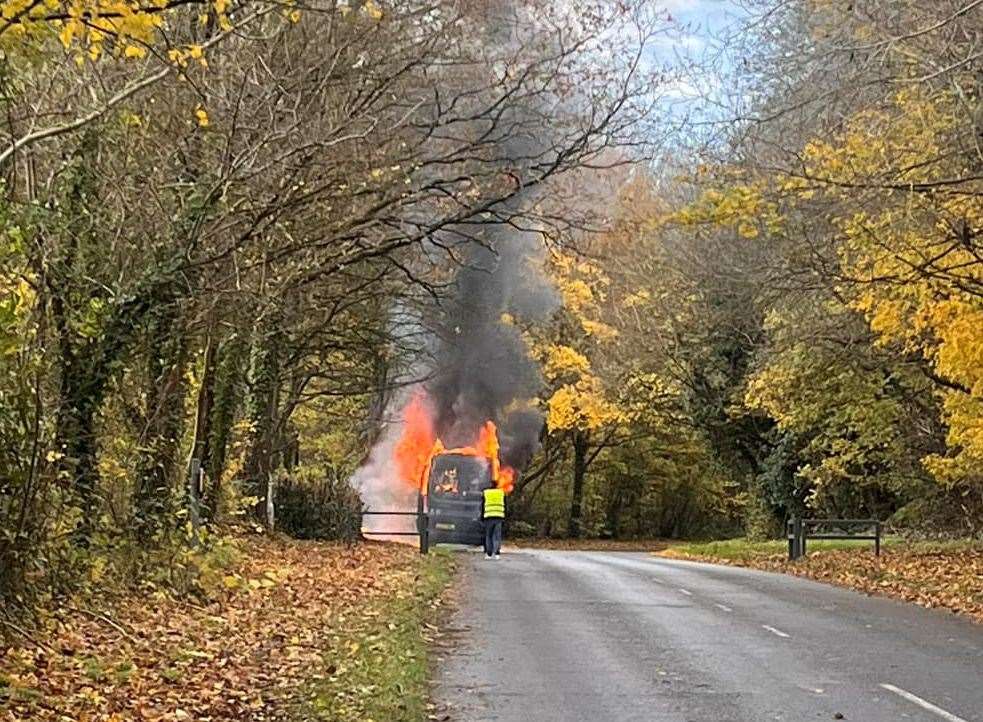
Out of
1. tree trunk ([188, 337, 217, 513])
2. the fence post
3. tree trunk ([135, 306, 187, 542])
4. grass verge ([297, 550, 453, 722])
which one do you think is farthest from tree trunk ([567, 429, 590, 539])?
tree trunk ([135, 306, 187, 542])

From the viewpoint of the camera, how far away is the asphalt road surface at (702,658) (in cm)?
945

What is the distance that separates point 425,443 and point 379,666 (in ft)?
81.8

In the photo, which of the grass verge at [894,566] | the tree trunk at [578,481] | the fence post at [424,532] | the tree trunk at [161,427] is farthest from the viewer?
the tree trunk at [578,481]

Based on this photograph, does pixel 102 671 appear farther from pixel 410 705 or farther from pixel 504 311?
pixel 504 311

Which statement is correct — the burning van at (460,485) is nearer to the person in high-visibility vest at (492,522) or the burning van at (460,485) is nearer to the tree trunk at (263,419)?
the person in high-visibility vest at (492,522)

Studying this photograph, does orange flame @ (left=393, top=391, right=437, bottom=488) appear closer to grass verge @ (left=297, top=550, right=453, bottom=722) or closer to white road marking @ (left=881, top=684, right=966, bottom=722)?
grass verge @ (left=297, top=550, right=453, bottom=722)

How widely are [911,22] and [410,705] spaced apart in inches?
369

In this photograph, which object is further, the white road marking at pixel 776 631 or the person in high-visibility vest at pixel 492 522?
the person in high-visibility vest at pixel 492 522

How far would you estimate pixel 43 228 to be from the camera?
36.2 feet

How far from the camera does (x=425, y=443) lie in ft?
117

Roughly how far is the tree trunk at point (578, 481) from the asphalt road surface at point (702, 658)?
105 feet

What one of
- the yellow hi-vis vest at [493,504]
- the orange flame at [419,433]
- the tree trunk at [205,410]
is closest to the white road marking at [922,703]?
the tree trunk at [205,410]

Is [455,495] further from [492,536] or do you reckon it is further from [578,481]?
[578,481]

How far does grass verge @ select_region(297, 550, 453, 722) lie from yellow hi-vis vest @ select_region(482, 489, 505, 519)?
12.0 m
